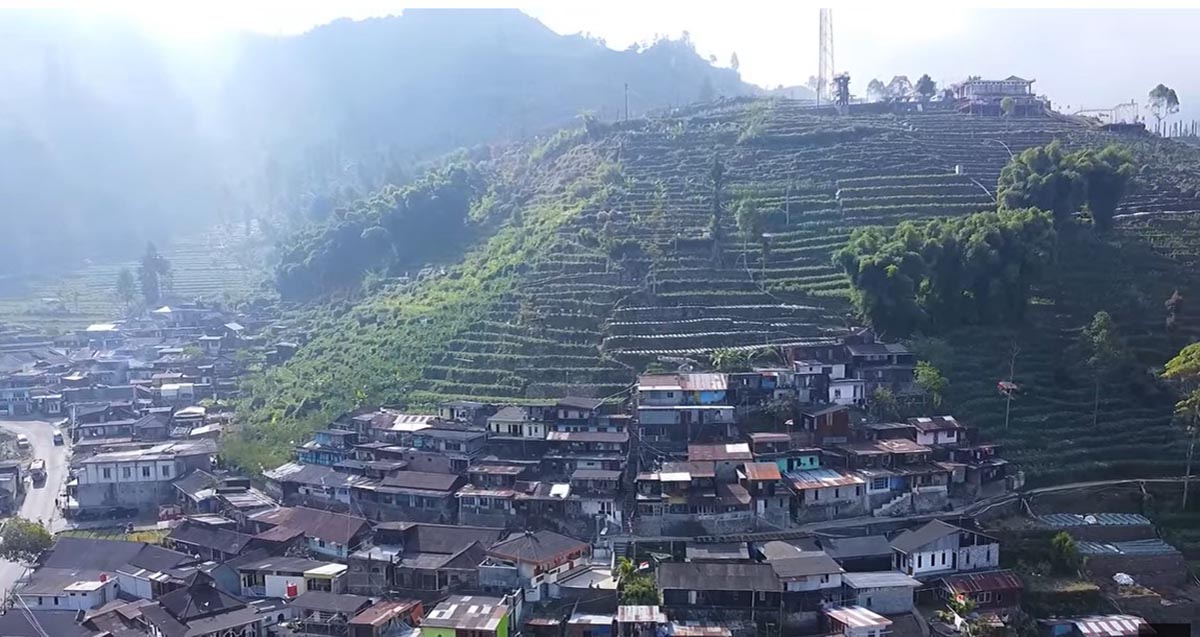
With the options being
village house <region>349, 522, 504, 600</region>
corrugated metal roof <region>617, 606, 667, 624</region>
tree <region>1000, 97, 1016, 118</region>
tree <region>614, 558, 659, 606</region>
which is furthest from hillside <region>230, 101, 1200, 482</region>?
corrugated metal roof <region>617, 606, 667, 624</region>

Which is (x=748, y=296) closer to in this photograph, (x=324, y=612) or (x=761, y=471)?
(x=761, y=471)

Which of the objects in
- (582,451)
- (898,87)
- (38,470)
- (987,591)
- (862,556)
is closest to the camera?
(987,591)

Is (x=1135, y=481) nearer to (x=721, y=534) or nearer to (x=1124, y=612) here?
(x=1124, y=612)

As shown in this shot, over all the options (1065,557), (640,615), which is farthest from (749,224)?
(640,615)

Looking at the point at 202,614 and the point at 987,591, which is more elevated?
the point at 987,591

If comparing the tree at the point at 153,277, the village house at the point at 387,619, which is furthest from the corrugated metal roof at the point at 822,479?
the tree at the point at 153,277

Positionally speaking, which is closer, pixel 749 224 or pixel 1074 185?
pixel 1074 185

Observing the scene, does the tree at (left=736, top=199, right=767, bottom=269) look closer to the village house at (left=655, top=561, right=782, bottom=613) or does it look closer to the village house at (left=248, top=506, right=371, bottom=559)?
the village house at (left=655, top=561, right=782, bottom=613)
